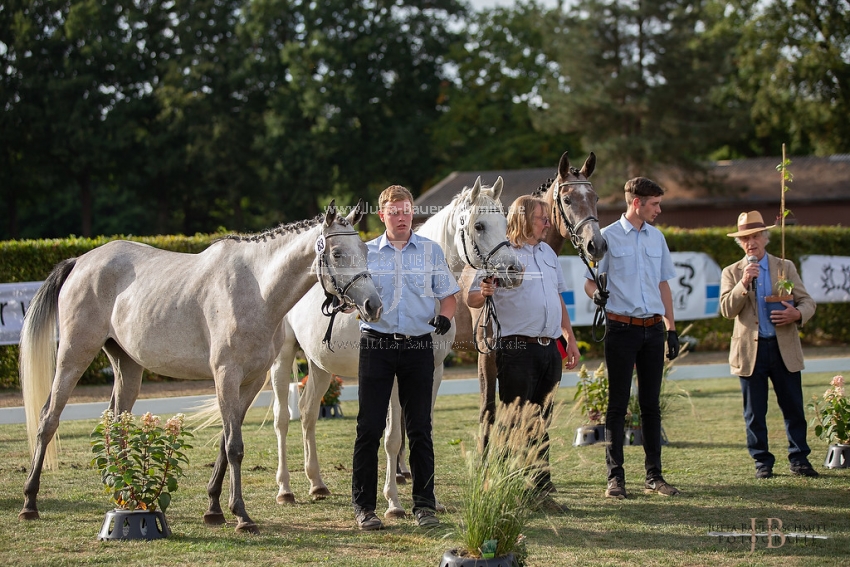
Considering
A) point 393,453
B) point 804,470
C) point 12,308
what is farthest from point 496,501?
point 12,308

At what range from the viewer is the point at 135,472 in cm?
505

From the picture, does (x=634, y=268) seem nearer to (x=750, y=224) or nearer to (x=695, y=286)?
(x=750, y=224)

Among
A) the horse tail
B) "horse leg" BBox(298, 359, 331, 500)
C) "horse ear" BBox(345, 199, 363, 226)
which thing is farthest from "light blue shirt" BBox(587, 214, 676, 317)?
the horse tail

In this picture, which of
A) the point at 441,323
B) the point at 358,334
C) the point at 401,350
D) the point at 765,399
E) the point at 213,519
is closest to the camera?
the point at 441,323

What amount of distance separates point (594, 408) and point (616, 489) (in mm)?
2270

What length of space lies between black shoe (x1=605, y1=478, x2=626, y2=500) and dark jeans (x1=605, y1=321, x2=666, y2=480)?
0.04 metres

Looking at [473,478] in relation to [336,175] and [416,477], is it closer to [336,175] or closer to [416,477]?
[416,477]

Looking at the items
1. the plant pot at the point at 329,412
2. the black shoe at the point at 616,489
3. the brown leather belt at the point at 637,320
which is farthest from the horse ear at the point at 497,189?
the plant pot at the point at 329,412

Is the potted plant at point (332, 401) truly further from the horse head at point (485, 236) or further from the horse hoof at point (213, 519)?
the horse head at point (485, 236)

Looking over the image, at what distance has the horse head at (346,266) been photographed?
4895mm

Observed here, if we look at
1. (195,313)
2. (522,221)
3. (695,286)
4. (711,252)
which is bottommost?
(195,313)

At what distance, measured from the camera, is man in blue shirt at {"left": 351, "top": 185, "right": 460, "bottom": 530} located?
516 cm

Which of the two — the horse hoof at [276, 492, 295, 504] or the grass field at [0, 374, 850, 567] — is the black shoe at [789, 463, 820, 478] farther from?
the horse hoof at [276, 492, 295, 504]

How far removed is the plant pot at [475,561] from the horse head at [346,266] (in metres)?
1.45
